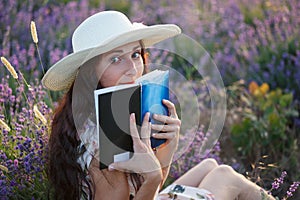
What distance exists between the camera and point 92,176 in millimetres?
2527

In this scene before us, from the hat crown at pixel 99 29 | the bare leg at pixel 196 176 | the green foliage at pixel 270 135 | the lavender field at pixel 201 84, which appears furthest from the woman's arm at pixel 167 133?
the green foliage at pixel 270 135

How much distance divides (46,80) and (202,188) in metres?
0.99

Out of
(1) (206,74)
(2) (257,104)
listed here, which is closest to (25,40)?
(1) (206,74)

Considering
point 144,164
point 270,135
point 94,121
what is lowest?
point 270,135

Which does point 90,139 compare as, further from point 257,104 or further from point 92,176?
point 257,104

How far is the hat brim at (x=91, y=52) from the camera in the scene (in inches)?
93.3

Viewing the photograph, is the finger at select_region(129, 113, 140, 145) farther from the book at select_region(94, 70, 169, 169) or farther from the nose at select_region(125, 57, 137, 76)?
the nose at select_region(125, 57, 137, 76)

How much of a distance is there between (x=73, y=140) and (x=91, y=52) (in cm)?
40

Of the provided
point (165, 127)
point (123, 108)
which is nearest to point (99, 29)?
point (123, 108)

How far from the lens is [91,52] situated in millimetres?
2410

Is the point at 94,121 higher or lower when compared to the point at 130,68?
lower

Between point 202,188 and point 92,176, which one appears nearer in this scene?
point 92,176

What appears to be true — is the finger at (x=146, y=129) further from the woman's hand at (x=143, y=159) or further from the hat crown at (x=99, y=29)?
the hat crown at (x=99, y=29)

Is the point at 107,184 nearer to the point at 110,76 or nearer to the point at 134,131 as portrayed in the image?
the point at 134,131
